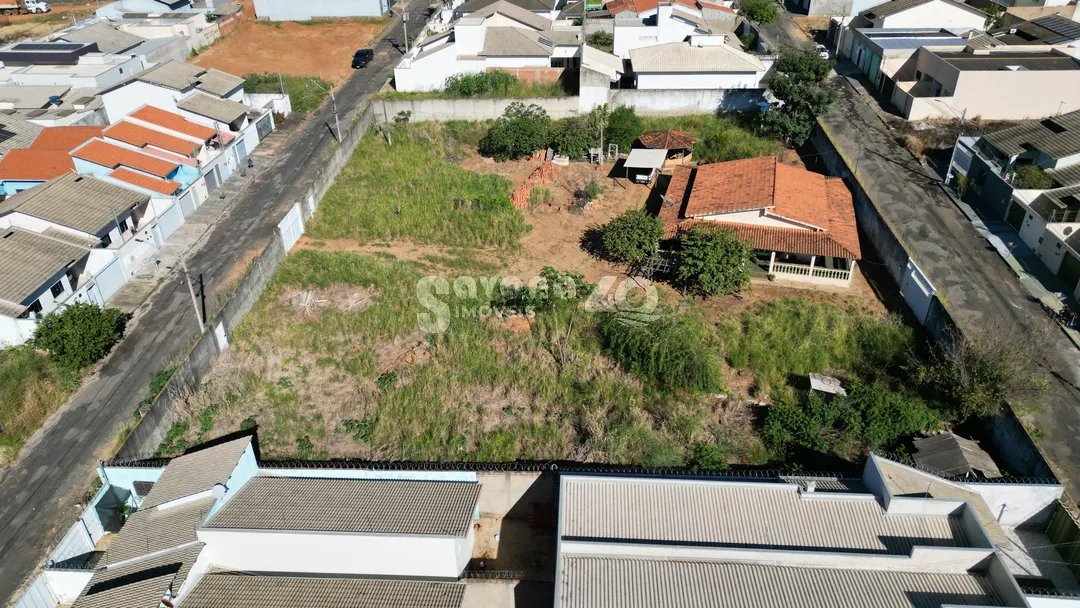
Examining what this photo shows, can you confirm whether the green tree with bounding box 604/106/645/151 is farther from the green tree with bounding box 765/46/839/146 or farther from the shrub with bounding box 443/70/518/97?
the shrub with bounding box 443/70/518/97

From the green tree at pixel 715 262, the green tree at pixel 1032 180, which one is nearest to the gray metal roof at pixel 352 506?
the green tree at pixel 715 262

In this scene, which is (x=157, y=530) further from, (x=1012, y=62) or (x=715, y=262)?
(x=1012, y=62)

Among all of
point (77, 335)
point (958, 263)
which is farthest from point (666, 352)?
point (77, 335)

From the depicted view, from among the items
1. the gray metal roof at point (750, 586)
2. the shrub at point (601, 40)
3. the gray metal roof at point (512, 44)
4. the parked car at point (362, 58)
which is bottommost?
the gray metal roof at point (750, 586)

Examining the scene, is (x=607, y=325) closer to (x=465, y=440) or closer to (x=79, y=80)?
(x=465, y=440)

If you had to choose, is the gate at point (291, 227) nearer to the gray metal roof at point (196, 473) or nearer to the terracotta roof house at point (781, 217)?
the gray metal roof at point (196, 473)
